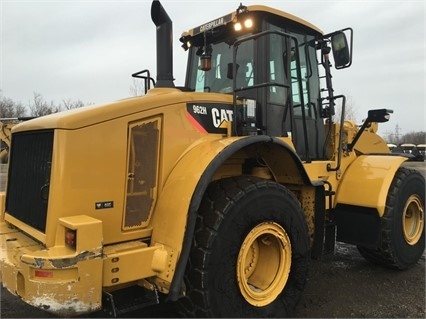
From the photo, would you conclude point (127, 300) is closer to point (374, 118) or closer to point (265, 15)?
point (265, 15)

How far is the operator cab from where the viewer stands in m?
4.02

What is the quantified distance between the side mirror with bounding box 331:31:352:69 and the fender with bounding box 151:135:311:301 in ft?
6.48

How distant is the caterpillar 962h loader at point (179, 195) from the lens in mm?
2844

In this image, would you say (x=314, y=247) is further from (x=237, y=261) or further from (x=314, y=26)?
(x=314, y=26)

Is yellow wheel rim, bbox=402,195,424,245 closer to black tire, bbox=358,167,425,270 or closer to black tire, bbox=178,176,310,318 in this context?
black tire, bbox=358,167,425,270

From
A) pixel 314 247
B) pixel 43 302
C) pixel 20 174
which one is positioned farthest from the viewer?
pixel 314 247

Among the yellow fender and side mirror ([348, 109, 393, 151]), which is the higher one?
side mirror ([348, 109, 393, 151])

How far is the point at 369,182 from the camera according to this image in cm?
485

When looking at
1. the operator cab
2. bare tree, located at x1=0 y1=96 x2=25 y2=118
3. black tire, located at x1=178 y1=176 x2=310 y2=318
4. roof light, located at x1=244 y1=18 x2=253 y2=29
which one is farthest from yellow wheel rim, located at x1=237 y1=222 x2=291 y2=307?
bare tree, located at x1=0 y1=96 x2=25 y2=118

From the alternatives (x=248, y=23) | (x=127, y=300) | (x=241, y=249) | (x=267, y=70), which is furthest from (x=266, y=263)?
(x=248, y=23)

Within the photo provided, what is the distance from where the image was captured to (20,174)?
144 inches

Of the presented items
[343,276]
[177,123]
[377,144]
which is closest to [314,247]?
[343,276]

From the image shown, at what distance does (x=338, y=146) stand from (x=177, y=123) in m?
2.48

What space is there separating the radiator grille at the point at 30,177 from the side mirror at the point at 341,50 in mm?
3326
